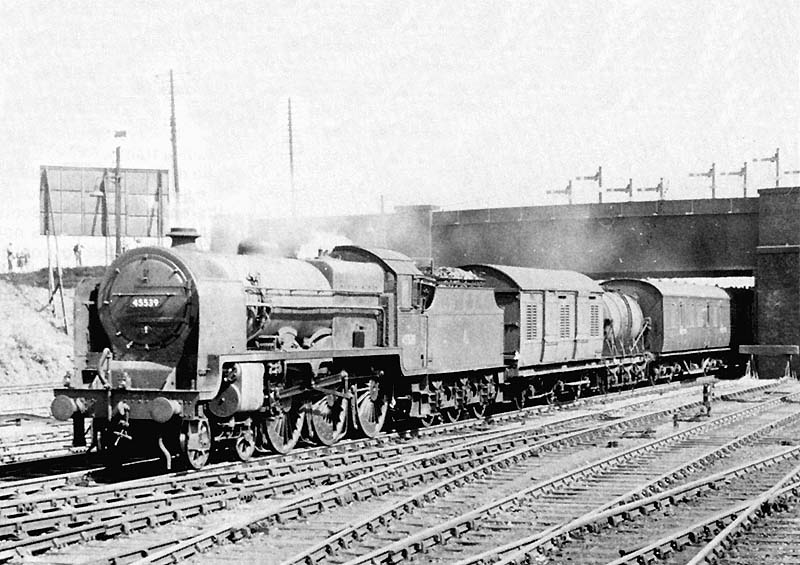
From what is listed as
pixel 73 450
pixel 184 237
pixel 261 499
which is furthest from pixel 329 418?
pixel 261 499

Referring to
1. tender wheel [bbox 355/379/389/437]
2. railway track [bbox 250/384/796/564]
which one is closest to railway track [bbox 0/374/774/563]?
railway track [bbox 250/384/796/564]

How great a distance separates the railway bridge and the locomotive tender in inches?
527

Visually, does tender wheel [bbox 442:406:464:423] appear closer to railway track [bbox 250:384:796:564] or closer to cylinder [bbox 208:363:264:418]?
railway track [bbox 250:384:796:564]

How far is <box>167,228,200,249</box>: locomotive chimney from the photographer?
13266mm

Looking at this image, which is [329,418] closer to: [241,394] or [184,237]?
[241,394]

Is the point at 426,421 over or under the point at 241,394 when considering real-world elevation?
under

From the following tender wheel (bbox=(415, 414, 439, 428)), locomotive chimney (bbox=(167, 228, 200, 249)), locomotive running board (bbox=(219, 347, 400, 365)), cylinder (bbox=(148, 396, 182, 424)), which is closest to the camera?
cylinder (bbox=(148, 396, 182, 424))

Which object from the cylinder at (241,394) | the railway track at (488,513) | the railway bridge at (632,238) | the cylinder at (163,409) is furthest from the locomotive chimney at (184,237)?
the railway bridge at (632,238)

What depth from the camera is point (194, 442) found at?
1226 cm

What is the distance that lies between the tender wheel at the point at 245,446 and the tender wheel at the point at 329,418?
1.35 meters

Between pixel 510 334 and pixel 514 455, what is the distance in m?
6.82

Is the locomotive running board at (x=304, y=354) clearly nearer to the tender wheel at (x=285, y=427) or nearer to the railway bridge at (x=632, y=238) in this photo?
the tender wheel at (x=285, y=427)

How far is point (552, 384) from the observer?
2295 cm

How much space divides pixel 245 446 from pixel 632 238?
23397 millimetres
